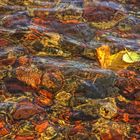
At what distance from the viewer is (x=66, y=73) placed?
5.66m

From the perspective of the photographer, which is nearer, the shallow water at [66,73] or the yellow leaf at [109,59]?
the shallow water at [66,73]

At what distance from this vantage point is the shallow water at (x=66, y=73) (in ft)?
15.9

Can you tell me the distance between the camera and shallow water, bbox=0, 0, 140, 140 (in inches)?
191

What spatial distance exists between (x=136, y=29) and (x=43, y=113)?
2738 mm

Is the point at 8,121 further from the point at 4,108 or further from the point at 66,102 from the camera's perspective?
the point at 66,102

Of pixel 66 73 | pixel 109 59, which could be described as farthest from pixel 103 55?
pixel 66 73

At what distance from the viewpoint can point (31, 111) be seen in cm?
500

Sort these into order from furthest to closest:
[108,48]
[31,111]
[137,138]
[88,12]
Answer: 1. [88,12]
2. [108,48]
3. [31,111]
4. [137,138]

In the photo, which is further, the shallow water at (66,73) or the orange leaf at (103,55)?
the orange leaf at (103,55)

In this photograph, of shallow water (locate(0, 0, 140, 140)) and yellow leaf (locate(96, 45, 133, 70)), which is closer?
shallow water (locate(0, 0, 140, 140))

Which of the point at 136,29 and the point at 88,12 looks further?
the point at 88,12

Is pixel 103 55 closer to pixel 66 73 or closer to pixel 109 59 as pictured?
pixel 109 59

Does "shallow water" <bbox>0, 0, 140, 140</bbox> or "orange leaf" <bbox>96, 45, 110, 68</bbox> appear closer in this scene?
"shallow water" <bbox>0, 0, 140, 140</bbox>

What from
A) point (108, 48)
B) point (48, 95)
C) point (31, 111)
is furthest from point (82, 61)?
point (31, 111)
